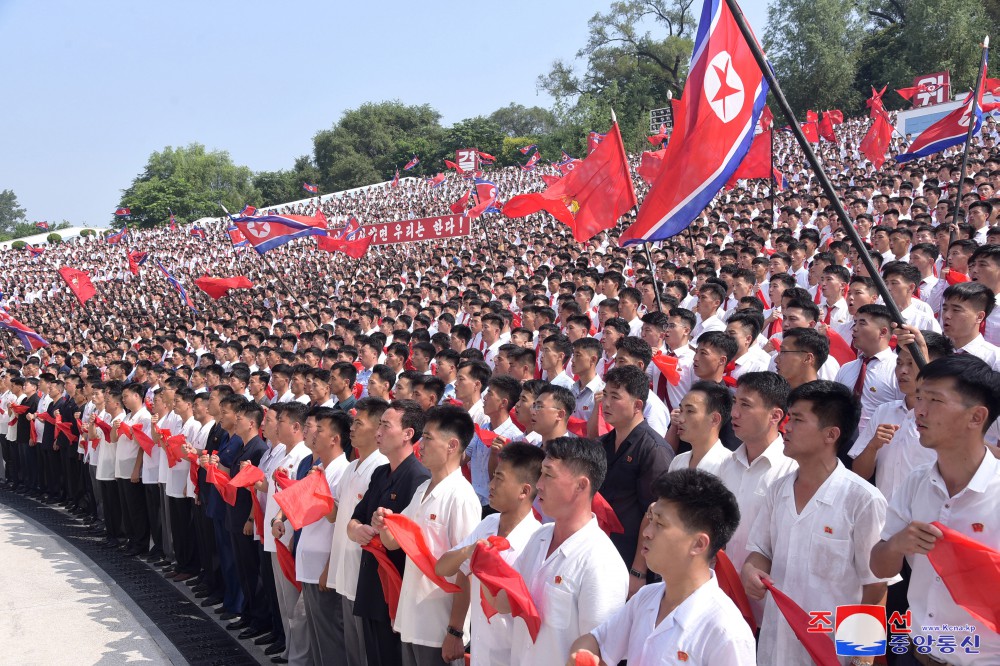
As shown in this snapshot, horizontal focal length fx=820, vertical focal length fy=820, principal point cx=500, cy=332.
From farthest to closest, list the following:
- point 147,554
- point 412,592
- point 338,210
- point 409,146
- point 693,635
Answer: point 409,146 < point 338,210 < point 147,554 < point 412,592 < point 693,635

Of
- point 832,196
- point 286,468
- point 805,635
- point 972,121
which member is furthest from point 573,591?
point 972,121

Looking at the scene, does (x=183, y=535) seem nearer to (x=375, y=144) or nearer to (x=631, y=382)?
(x=631, y=382)

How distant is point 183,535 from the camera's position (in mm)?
7707

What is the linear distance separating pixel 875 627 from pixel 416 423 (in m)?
2.36

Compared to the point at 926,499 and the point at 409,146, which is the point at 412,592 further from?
the point at 409,146

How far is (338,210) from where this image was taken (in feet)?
144

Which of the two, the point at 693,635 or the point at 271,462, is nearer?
the point at 693,635

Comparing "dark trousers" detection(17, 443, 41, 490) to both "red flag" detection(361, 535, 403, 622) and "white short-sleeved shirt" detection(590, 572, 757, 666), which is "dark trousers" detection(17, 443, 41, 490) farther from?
"white short-sleeved shirt" detection(590, 572, 757, 666)

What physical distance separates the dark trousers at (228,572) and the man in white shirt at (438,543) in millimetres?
3298

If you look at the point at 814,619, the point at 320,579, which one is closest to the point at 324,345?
the point at 320,579

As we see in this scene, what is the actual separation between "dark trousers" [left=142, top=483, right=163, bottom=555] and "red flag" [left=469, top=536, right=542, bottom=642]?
6404 millimetres

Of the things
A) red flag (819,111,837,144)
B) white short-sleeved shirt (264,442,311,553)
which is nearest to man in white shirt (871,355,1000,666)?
white short-sleeved shirt (264,442,311,553)

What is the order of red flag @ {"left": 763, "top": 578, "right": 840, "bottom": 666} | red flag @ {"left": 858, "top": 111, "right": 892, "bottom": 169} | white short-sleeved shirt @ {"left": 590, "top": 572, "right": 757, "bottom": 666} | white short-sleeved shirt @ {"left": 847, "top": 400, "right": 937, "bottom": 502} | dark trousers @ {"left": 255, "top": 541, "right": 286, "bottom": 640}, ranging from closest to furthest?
white short-sleeved shirt @ {"left": 590, "top": 572, "right": 757, "bottom": 666} → red flag @ {"left": 763, "top": 578, "right": 840, "bottom": 666} → white short-sleeved shirt @ {"left": 847, "top": 400, "right": 937, "bottom": 502} → dark trousers @ {"left": 255, "top": 541, "right": 286, "bottom": 640} → red flag @ {"left": 858, "top": 111, "right": 892, "bottom": 169}

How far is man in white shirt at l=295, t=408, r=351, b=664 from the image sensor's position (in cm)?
469
